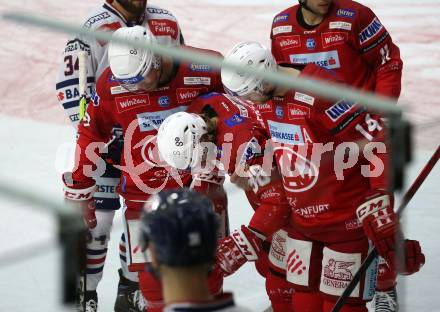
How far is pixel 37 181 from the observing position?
6605 mm

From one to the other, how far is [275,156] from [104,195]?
1.07m

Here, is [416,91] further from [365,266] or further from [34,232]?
[365,266]

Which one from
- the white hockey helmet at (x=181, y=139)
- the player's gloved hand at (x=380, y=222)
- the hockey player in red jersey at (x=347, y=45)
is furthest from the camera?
the hockey player in red jersey at (x=347, y=45)

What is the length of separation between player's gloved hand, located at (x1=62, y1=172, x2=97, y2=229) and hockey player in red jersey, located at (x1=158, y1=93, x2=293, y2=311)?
0.50m

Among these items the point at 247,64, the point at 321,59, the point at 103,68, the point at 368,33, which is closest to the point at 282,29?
the point at 321,59

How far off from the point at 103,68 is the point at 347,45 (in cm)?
111

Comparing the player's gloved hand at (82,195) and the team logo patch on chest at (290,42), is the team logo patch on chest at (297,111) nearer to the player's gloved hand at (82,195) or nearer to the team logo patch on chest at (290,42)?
the team logo patch on chest at (290,42)

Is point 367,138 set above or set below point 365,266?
above

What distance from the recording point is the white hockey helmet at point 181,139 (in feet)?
13.3

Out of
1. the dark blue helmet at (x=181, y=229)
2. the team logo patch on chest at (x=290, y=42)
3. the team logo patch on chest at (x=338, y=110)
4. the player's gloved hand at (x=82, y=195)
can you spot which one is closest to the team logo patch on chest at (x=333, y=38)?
the team logo patch on chest at (x=290, y=42)

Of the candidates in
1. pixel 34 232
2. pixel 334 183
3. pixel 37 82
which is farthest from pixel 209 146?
pixel 37 82

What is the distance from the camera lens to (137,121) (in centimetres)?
436

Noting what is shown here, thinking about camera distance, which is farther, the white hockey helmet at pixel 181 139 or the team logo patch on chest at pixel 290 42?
the team logo patch on chest at pixel 290 42

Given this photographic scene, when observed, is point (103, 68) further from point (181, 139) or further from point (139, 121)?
point (181, 139)
